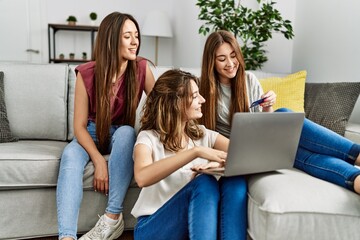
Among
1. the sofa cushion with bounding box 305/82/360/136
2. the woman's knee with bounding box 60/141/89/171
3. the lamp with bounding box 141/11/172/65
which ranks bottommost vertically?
the woman's knee with bounding box 60/141/89/171

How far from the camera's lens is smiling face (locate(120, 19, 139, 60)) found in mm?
1615

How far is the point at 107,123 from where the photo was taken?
162 cm

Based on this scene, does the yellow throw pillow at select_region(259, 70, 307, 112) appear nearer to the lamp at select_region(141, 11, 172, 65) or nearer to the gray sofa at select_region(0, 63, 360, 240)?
the gray sofa at select_region(0, 63, 360, 240)

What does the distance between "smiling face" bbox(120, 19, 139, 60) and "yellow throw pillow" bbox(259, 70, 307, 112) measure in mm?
828

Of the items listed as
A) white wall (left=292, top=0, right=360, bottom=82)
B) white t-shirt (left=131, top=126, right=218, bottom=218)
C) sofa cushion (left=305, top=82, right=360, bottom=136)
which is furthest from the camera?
white wall (left=292, top=0, right=360, bottom=82)

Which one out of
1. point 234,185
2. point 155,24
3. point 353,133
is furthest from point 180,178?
point 155,24

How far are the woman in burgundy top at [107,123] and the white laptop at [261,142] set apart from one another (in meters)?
0.50

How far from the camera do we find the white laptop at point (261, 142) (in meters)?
0.98

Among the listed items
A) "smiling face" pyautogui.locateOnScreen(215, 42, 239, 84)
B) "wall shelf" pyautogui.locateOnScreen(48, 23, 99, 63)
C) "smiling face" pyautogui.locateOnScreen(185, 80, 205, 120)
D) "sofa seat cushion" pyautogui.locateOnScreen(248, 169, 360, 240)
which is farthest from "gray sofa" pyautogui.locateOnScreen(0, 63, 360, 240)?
"wall shelf" pyautogui.locateOnScreen(48, 23, 99, 63)

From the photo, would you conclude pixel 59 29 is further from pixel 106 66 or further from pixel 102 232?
pixel 102 232

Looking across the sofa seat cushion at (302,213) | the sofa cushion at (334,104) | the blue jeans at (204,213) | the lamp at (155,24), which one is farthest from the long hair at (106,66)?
the lamp at (155,24)

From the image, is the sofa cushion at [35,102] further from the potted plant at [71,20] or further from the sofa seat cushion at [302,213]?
the potted plant at [71,20]

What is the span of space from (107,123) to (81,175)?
0.27m

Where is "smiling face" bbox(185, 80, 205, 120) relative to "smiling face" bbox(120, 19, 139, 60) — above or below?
below
